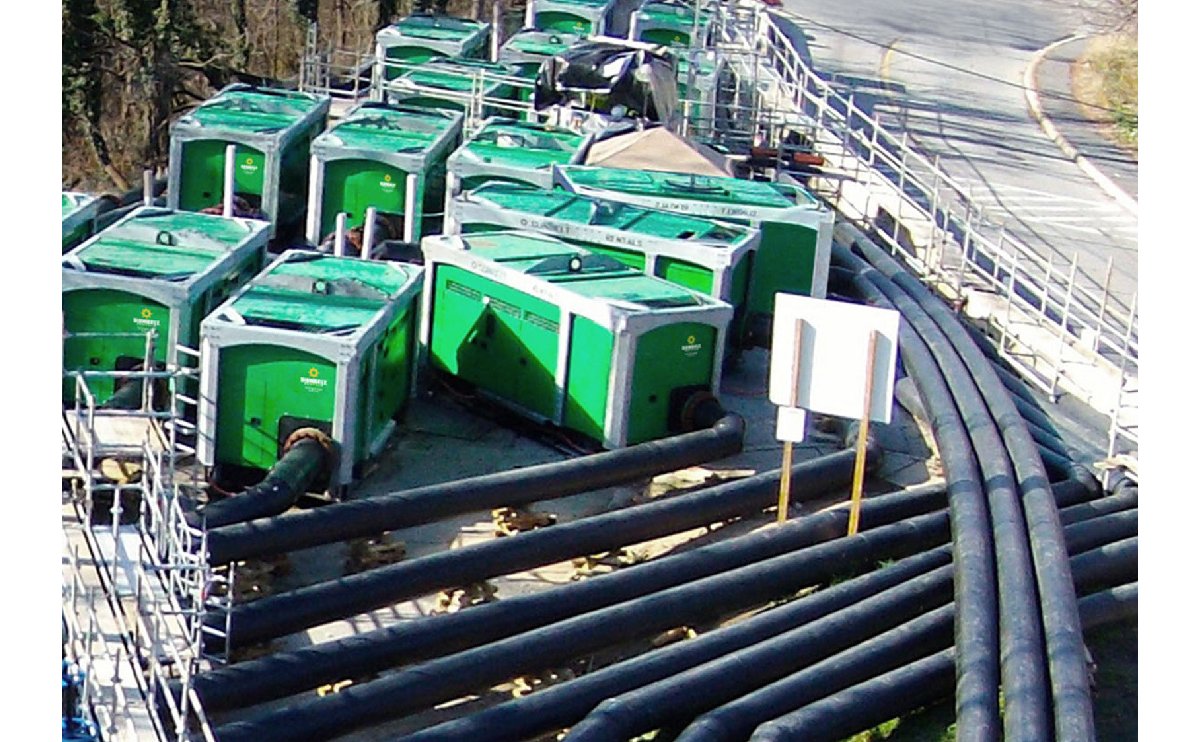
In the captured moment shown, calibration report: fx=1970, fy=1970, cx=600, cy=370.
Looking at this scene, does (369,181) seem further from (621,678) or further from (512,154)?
(621,678)

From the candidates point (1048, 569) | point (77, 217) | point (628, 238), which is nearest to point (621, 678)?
point (1048, 569)

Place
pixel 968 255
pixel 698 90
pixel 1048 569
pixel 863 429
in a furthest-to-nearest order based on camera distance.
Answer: pixel 698 90 < pixel 968 255 < pixel 863 429 < pixel 1048 569

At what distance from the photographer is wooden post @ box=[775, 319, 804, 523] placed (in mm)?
14383

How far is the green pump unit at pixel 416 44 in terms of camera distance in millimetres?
28528

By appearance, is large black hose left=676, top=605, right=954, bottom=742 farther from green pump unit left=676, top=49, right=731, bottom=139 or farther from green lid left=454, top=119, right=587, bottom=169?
green pump unit left=676, top=49, right=731, bottom=139

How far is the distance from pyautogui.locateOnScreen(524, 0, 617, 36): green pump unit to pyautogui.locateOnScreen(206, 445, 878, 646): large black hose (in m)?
18.7

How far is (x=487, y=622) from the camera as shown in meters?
12.8

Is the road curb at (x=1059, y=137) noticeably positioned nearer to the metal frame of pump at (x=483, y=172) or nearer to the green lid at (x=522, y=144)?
the green lid at (x=522, y=144)

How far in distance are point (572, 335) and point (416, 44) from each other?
44.8 ft

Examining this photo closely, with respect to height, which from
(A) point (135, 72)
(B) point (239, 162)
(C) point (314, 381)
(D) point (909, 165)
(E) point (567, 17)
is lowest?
(C) point (314, 381)

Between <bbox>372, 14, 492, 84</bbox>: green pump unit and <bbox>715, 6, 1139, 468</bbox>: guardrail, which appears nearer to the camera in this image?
<bbox>715, 6, 1139, 468</bbox>: guardrail

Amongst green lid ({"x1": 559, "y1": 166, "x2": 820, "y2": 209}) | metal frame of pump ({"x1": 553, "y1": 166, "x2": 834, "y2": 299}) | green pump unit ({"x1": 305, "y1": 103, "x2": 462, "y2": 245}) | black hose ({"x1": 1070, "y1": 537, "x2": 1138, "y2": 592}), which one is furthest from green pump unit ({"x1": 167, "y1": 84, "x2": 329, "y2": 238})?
black hose ({"x1": 1070, "y1": 537, "x2": 1138, "y2": 592})

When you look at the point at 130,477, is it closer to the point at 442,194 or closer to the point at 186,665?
the point at 186,665

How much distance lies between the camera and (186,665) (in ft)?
35.3
